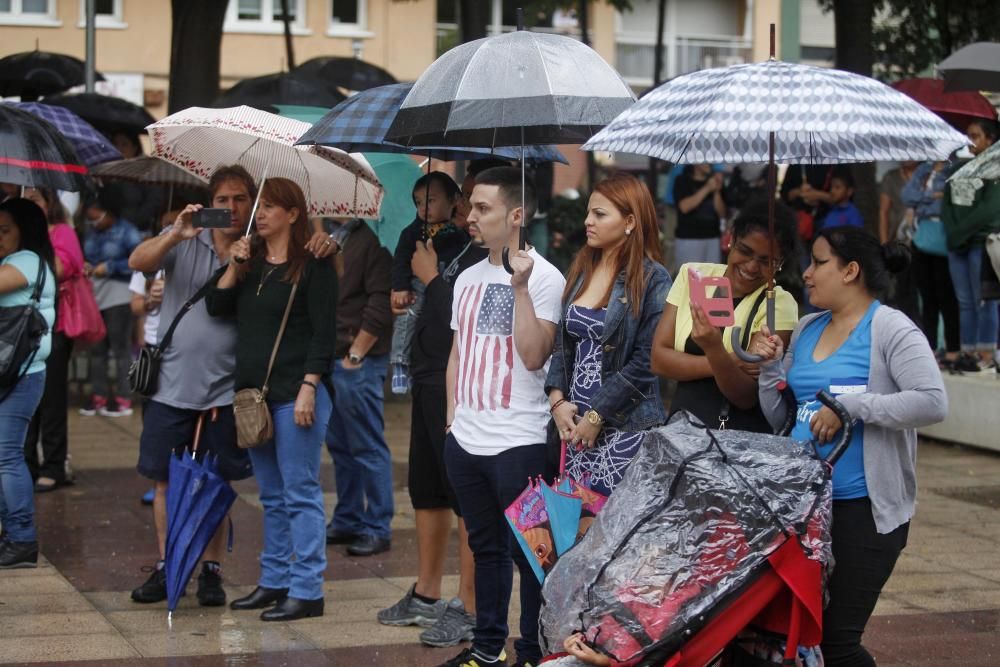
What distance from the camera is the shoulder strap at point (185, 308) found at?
6.91m

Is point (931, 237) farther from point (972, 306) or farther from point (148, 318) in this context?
point (148, 318)

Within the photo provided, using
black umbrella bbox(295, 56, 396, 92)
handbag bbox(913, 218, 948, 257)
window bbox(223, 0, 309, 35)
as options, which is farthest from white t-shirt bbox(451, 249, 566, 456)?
window bbox(223, 0, 309, 35)

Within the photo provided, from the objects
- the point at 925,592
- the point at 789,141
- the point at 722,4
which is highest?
the point at 722,4

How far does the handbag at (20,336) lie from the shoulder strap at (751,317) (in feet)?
13.0

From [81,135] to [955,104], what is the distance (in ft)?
22.0

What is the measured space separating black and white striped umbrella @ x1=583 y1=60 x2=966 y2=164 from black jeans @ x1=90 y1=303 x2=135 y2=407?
27.5 feet

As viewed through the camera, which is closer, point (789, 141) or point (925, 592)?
point (789, 141)

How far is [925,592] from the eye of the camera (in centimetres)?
730

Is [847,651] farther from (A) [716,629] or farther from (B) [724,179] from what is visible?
(B) [724,179]

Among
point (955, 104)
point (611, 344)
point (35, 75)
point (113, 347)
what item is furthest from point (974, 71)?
point (35, 75)

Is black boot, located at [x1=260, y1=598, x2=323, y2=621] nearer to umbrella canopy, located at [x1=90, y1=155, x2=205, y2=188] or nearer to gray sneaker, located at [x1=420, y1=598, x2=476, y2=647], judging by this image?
gray sneaker, located at [x1=420, y1=598, x2=476, y2=647]

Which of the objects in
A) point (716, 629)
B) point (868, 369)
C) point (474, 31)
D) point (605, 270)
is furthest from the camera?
point (474, 31)

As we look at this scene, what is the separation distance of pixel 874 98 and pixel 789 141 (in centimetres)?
81

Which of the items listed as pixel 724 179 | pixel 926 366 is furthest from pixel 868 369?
pixel 724 179
